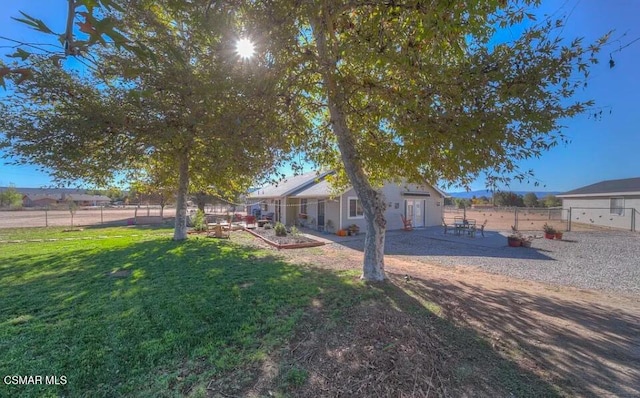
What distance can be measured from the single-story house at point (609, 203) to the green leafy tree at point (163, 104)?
71.2 ft

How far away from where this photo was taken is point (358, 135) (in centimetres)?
717

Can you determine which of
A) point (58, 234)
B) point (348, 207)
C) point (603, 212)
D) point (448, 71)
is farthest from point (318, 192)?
point (603, 212)

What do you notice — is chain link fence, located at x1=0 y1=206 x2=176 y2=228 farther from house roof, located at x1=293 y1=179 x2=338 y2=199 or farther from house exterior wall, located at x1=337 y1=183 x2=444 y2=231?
house exterior wall, located at x1=337 y1=183 x2=444 y2=231

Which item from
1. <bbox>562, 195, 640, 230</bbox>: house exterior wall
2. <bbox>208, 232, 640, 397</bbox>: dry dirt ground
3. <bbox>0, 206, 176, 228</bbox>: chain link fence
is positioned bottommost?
<bbox>0, 206, 176, 228</bbox>: chain link fence

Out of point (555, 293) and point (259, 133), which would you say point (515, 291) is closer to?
point (555, 293)

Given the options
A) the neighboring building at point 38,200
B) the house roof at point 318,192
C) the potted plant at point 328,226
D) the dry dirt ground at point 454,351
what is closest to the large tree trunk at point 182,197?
the house roof at point 318,192

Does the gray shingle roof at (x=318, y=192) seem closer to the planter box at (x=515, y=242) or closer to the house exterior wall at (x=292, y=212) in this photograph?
the house exterior wall at (x=292, y=212)

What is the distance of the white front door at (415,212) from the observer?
2036cm

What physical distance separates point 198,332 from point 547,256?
12.9 meters

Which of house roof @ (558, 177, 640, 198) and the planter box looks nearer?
the planter box

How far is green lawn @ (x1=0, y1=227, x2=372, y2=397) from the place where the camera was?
110 inches

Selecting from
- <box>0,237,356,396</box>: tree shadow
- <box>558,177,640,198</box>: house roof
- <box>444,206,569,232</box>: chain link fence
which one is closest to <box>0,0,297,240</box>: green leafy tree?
<box>0,237,356,396</box>: tree shadow

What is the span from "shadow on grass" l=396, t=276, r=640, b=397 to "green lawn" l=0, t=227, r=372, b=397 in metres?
1.82

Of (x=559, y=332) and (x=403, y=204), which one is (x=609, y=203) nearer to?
(x=403, y=204)
